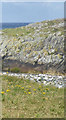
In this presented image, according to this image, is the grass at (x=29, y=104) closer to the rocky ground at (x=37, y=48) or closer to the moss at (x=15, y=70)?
the moss at (x=15, y=70)

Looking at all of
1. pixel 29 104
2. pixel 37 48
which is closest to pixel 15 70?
pixel 37 48

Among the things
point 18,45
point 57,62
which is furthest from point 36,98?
point 18,45

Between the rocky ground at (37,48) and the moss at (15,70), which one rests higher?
the rocky ground at (37,48)

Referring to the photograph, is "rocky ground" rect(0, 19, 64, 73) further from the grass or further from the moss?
the grass

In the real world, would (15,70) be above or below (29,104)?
above

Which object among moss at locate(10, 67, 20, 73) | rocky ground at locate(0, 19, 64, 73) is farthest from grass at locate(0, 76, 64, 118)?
rocky ground at locate(0, 19, 64, 73)

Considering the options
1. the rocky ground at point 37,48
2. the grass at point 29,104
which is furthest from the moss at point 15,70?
the grass at point 29,104

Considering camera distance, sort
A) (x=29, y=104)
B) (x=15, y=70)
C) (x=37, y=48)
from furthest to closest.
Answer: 1. (x=37, y=48)
2. (x=15, y=70)
3. (x=29, y=104)

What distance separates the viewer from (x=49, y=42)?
1409 inches

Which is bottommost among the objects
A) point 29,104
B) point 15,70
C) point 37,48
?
point 29,104

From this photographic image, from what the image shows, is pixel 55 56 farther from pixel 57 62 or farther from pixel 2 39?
pixel 2 39

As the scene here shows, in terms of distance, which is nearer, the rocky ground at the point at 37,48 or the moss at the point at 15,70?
the moss at the point at 15,70

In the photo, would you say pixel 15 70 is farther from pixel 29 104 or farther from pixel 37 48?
pixel 29 104

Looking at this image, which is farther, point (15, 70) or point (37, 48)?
point (37, 48)
